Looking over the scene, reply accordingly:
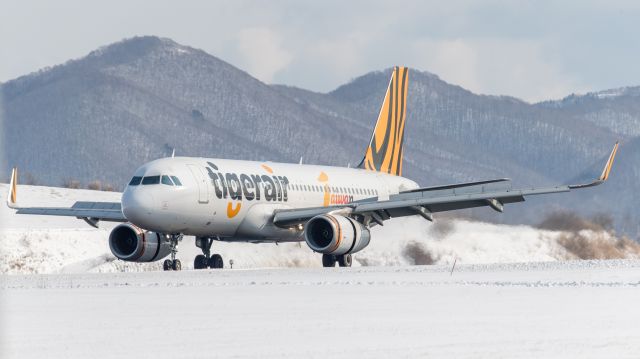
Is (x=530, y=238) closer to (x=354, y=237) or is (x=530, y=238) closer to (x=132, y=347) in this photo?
(x=354, y=237)

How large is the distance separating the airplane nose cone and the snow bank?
355 inches

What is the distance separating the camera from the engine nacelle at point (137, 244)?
113 ft

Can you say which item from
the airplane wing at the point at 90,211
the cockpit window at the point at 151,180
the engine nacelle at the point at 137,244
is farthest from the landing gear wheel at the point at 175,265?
the airplane wing at the point at 90,211

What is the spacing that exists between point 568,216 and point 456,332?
33575 millimetres

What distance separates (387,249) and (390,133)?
6623 mm

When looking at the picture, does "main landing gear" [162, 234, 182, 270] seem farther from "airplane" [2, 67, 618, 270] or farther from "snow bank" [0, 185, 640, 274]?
"snow bank" [0, 185, 640, 274]

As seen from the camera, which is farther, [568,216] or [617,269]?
[568,216]

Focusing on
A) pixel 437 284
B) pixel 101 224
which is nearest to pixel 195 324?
pixel 437 284

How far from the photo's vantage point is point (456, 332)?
14125 millimetres

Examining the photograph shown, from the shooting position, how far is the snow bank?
138 feet

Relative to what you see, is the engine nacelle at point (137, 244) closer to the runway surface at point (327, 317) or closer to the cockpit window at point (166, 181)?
the cockpit window at point (166, 181)

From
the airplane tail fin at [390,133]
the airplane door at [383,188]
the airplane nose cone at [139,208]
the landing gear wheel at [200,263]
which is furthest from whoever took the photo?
the airplane tail fin at [390,133]

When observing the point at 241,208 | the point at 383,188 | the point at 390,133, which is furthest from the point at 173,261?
the point at 390,133

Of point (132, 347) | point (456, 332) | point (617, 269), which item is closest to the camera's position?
point (132, 347)
